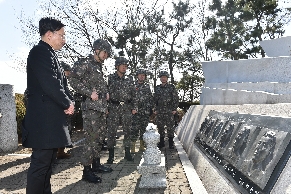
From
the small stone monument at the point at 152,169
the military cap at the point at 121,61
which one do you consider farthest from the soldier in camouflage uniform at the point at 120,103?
the small stone monument at the point at 152,169

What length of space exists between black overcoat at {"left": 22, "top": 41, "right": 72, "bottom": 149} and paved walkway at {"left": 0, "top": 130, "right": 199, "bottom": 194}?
1610 mm

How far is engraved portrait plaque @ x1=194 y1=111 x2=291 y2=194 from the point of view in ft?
6.69

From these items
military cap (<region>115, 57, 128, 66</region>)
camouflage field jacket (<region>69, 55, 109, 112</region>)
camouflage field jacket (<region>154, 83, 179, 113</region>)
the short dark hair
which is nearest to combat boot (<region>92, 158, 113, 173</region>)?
camouflage field jacket (<region>69, 55, 109, 112</region>)

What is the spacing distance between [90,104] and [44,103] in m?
1.81

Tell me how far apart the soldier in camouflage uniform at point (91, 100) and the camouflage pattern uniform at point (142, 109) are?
3.01 m

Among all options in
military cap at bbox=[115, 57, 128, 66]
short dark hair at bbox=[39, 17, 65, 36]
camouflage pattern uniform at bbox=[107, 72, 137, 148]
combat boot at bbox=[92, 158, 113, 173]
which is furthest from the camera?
military cap at bbox=[115, 57, 128, 66]

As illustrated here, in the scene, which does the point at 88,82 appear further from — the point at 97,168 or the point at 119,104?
the point at 97,168

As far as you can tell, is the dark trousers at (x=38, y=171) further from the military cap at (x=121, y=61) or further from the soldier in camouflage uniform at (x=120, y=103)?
the military cap at (x=121, y=61)

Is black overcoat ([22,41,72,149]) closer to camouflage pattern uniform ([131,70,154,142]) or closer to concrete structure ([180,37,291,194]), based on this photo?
concrete structure ([180,37,291,194])

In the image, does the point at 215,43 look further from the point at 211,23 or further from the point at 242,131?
the point at 242,131

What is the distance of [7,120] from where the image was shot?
309 inches

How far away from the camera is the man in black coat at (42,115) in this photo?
2.71m

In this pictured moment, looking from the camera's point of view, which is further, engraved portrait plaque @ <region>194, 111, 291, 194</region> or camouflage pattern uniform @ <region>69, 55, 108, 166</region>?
camouflage pattern uniform @ <region>69, 55, 108, 166</region>

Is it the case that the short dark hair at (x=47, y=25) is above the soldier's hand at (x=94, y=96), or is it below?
above
